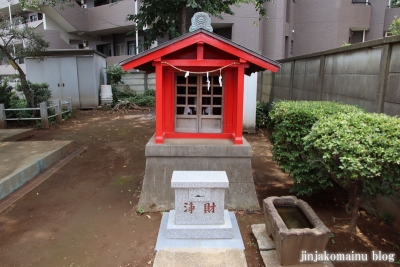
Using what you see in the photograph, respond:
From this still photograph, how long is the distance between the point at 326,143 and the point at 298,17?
18072 mm

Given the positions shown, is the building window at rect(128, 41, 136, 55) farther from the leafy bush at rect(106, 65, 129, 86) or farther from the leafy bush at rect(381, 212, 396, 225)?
the leafy bush at rect(381, 212, 396, 225)

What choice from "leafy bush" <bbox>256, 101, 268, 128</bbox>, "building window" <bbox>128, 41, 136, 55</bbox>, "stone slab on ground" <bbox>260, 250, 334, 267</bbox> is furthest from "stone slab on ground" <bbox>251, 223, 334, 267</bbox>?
"building window" <bbox>128, 41, 136, 55</bbox>

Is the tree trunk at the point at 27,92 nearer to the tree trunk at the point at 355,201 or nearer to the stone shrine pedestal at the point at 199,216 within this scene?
the stone shrine pedestal at the point at 199,216

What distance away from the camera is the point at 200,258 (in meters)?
3.55

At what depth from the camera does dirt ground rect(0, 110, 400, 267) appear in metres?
3.78

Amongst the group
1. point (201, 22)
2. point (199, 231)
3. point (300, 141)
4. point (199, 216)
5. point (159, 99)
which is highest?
point (201, 22)

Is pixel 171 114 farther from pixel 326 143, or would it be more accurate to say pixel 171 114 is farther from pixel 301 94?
pixel 301 94

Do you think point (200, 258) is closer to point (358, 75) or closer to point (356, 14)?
point (358, 75)

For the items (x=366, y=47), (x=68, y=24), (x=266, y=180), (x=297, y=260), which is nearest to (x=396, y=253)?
(x=297, y=260)

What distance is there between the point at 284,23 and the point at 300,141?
15496 millimetres

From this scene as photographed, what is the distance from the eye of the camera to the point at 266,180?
21.0 ft

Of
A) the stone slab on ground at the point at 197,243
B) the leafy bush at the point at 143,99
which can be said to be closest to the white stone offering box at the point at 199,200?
the stone slab on ground at the point at 197,243

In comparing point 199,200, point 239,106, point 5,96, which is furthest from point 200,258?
point 5,96

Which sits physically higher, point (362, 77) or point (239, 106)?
point (362, 77)
